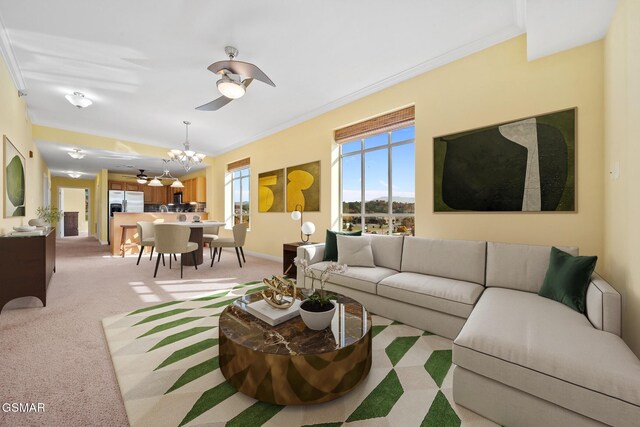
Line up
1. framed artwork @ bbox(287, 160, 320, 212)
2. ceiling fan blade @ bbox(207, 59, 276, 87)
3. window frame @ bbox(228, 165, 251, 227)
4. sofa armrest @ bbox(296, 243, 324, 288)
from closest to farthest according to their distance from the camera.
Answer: ceiling fan blade @ bbox(207, 59, 276, 87)
sofa armrest @ bbox(296, 243, 324, 288)
framed artwork @ bbox(287, 160, 320, 212)
window frame @ bbox(228, 165, 251, 227)

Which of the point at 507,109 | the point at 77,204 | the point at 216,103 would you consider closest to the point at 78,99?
the point at 216,103

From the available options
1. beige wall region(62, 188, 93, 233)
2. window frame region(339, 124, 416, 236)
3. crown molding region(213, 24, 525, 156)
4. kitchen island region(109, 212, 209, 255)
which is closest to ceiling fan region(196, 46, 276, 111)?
crown molding region(213, 24, 525, 156)

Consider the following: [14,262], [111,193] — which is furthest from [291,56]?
[111,193]

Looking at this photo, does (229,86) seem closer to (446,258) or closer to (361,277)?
(361,277)

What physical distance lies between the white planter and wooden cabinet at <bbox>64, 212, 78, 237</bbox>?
573 inches

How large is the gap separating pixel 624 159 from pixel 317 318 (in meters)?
2.32

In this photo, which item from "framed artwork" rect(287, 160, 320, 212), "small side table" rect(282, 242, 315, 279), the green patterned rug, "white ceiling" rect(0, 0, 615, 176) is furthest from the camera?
"framed artwork" rect(287, 160, 320, 212)

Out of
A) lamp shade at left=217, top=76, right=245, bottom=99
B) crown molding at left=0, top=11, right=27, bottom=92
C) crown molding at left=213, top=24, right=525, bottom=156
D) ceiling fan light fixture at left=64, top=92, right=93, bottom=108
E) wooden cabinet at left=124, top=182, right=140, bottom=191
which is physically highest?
crown molding at left=213, top=24, right=525, bottom=156

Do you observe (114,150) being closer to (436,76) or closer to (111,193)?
(111,193)

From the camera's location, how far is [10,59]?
3018 millimetres

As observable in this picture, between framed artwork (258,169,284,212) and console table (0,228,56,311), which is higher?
framed artwork (258,169,284,212)

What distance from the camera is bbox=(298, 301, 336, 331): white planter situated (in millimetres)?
1619

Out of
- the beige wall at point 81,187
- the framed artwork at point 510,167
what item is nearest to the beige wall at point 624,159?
the framed artwork at point 510,167

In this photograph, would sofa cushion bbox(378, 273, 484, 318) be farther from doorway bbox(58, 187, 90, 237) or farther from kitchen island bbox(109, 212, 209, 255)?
doorway bbox(58, 187, 90, 237)
